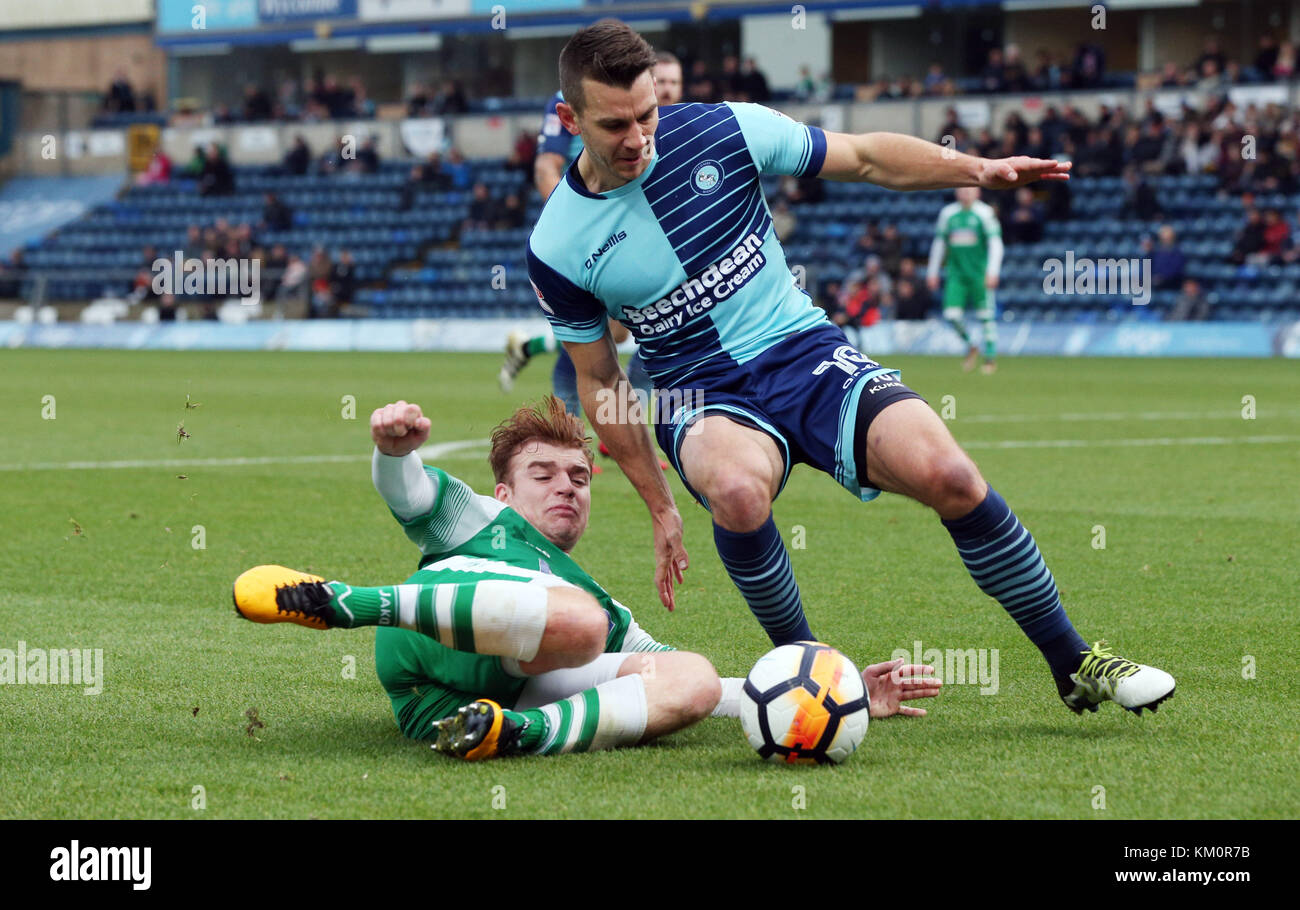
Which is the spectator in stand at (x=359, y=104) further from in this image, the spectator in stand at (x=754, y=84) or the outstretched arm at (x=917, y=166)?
the outstretched arm at (x=917, y=166)

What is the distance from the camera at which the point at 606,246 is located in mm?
4531

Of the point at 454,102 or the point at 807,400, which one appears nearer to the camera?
the point at 807,400

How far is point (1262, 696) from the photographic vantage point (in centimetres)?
434

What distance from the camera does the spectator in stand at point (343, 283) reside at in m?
31.0

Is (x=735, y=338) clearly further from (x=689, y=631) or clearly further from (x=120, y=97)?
(x=120, y=97)

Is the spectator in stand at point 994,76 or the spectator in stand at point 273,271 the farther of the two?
the spectator in stand at point 273,271

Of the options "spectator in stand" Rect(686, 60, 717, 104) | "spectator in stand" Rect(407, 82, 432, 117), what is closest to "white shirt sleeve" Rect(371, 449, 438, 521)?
"spectator in stand" Rect(686, 60, 717, 104)

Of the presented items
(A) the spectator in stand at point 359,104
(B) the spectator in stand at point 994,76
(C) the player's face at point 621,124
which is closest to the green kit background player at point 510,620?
(C) the player's face at point 621,124

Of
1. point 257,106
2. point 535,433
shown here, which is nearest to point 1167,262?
point 535,433

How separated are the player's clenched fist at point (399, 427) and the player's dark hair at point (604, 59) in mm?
1006

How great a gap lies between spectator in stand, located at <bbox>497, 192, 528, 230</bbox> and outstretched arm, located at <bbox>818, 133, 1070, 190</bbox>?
26.5 meters

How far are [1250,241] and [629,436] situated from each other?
21160mm
